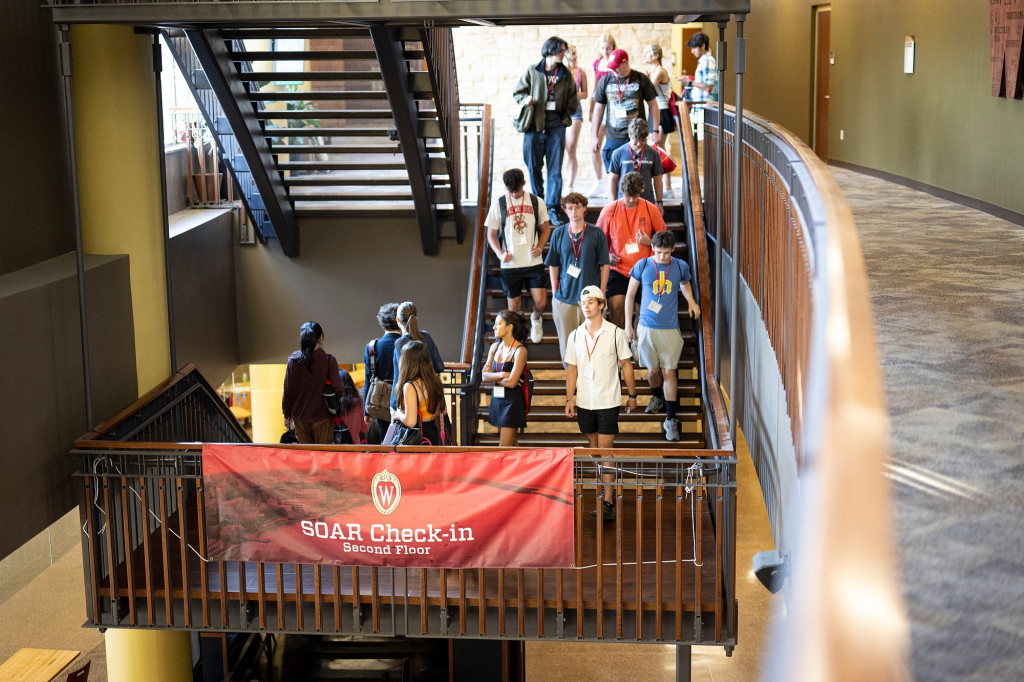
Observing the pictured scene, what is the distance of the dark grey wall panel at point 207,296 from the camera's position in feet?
36.2

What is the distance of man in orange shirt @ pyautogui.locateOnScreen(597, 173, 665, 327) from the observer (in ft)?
28.7

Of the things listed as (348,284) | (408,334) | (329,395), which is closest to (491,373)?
(408,334)

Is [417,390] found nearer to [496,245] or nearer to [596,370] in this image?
[596,370]

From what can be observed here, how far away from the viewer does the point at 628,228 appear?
886 cm

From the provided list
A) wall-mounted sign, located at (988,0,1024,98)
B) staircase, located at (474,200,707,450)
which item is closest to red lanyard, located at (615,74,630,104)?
staircase, located at (474,200,707,450)

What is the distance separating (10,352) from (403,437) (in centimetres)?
244

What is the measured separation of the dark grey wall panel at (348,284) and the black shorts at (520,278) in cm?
307

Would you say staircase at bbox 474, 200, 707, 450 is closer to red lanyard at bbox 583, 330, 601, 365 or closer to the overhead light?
red lanyard at bbox 583, 330, 601, 365

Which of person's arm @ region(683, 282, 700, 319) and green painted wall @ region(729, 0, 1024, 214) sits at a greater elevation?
green painted wall @ region(729, 0, 1024, 214)

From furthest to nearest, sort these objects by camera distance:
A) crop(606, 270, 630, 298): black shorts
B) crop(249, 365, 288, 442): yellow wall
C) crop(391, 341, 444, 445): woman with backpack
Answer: crop(249, 365, 288, 442): yellow wall → crop(606, 270, 630, 298): black shorts → crop(391, 341, 444, 445): woman with backpack

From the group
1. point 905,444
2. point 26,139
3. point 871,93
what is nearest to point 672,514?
point 905,444

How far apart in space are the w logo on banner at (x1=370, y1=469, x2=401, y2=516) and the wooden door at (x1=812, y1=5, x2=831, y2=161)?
12.5 meters

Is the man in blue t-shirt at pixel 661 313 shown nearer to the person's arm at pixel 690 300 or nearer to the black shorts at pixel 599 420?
the person's arm at pixel 690 300

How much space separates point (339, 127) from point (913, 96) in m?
6.76
